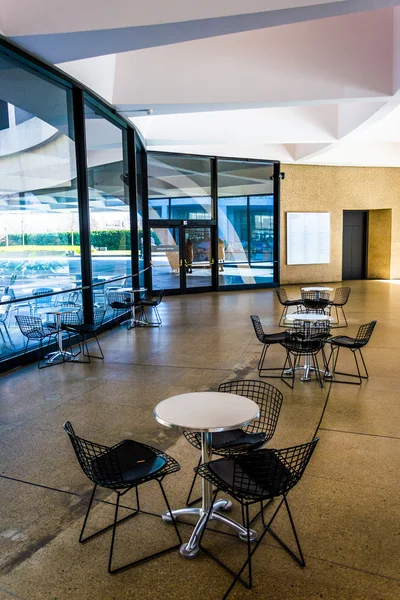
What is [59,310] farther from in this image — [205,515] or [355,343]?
[205,515]

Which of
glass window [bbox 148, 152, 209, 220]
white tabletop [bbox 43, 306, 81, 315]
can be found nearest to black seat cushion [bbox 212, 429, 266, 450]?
white tabletop [bbox 43, 306, 81, 315]

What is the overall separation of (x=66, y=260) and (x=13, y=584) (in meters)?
6.16

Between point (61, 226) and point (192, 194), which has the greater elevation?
point (192, 194)

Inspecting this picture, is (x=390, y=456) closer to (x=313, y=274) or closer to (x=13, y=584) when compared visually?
(x=13, y=584)

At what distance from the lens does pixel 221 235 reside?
16203 mm

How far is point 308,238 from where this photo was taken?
1778 cm

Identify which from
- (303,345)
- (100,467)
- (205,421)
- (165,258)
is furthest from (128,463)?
(165,258)

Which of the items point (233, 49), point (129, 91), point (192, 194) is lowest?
point (192, 194)

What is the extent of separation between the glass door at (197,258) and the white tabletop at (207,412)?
40.5 feet

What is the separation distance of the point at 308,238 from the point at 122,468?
15.9m

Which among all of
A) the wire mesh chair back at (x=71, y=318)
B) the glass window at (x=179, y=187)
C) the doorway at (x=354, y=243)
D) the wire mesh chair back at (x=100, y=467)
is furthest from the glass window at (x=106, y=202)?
the doorway at (x=354, y=243)

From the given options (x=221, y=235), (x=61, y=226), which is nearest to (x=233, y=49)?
(x=61, y=226)

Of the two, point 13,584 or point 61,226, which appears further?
point 61,226

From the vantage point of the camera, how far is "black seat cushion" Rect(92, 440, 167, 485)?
9.12 feet
